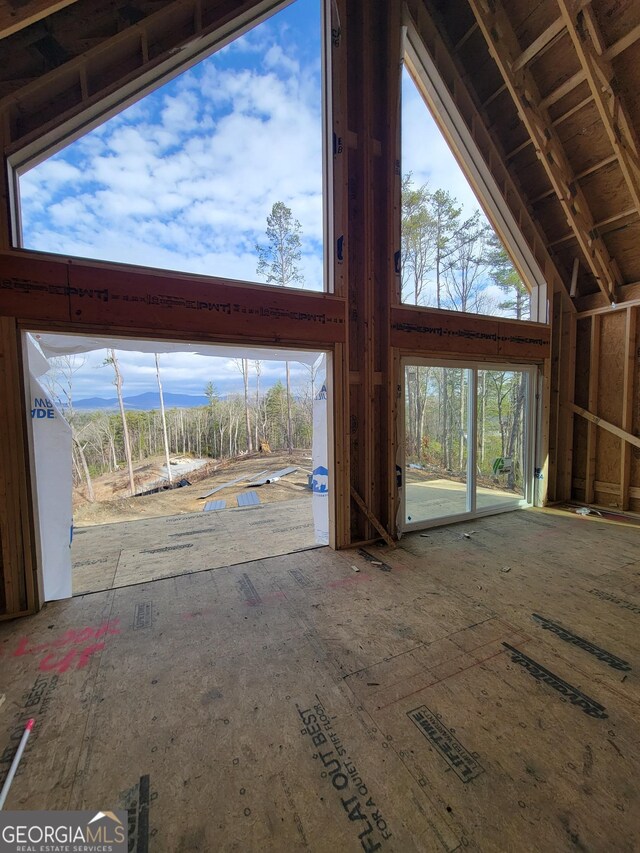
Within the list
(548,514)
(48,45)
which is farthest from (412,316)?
(48,45)

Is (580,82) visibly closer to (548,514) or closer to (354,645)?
(548,514)

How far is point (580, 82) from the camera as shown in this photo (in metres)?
3.86

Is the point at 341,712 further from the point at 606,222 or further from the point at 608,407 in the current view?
the point at 606,222

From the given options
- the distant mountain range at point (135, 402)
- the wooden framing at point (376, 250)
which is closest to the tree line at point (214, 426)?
the distant mountain range at point (135, 402)

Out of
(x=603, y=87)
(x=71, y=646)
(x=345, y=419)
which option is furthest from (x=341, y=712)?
(x=603, y=87)

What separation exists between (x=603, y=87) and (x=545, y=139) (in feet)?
2.03

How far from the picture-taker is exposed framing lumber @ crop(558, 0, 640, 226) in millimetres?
3369

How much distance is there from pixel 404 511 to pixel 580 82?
5336mm

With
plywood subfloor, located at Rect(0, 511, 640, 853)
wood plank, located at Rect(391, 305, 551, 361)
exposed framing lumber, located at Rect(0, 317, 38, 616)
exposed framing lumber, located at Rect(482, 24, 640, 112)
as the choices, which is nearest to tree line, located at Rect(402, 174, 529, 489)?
wood plank, located at Rect(391, 305, 551, 361)

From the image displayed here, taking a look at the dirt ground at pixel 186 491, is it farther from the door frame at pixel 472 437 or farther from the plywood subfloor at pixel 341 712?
the plywood subfloor at pixel 341 712

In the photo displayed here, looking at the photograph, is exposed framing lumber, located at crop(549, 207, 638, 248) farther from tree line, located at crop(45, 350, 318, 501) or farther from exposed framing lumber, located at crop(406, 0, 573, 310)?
tree line, located at crop(45, 350, 318, 501)

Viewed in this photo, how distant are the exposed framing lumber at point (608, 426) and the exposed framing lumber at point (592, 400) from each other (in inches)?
4.5

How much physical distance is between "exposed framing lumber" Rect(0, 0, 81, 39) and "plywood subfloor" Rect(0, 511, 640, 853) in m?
3.27

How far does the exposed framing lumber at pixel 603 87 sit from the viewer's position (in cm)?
337
